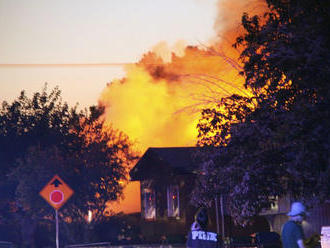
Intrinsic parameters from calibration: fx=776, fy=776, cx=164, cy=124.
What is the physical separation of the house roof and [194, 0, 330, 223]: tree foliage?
15.8m

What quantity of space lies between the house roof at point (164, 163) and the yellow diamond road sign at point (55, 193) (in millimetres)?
17305

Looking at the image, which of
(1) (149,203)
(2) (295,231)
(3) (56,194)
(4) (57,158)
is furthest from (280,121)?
(1) (149,203)

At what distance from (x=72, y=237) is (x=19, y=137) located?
9.66 metres

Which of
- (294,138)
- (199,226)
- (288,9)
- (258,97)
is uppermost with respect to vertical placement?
(288,9)

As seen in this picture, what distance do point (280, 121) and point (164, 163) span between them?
2040 cm

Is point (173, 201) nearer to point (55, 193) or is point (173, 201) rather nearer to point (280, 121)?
point (55, 193)

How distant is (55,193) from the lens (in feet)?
73.5

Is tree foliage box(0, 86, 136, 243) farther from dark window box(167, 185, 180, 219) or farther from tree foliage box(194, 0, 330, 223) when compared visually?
tree foliage box(194, 0, 330, 223)

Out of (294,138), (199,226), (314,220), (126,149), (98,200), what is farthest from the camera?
(126,149)

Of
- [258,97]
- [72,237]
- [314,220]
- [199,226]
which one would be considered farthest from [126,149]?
[199,226]

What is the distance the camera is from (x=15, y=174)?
126 feet

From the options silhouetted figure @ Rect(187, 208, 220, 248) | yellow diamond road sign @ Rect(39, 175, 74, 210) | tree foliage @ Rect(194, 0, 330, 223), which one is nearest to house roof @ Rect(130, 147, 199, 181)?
tree foliage @ Rect(194, 0, 330, 223)

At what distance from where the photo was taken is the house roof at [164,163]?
132 feet

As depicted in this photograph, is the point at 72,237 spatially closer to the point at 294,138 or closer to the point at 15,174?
the point at 15,174
